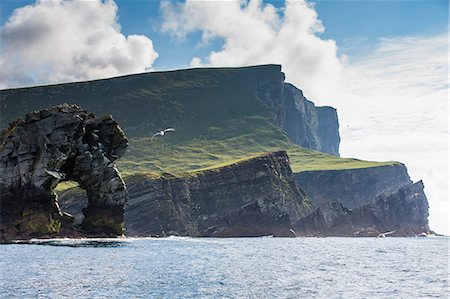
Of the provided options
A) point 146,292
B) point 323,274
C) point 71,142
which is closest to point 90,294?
point 146,292

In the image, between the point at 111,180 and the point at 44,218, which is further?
the point at 111,180

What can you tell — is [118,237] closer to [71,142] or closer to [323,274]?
[71,142]

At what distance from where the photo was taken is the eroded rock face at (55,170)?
13088cm

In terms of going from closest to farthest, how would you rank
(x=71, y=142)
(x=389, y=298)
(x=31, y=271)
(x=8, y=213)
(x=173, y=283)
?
(x=389, y=298) → (x=173, y=283) → (x=31, y=271) → (x=8, y=213) → (x=71, y=142)

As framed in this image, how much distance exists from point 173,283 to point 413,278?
106ft

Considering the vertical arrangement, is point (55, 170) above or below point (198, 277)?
above

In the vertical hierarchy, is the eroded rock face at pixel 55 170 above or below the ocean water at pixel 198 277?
above

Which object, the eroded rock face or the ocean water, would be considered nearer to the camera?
the ocean water

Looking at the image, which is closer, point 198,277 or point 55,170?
point 198,277

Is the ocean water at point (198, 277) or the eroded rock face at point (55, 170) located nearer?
the ocean water at point (198, 277)

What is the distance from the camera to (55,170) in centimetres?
13775

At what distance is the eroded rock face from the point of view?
13088 centimetres

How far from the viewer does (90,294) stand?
5094 cm

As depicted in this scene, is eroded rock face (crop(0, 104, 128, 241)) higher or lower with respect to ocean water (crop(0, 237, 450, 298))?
higher
